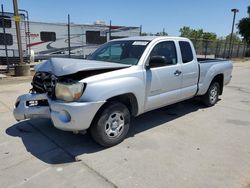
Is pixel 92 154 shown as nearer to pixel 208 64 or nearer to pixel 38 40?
pixel 208 64

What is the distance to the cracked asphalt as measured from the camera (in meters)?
2.99

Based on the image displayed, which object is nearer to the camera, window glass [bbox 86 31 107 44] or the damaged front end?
the damaged front end

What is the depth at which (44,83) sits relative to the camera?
4066 mm

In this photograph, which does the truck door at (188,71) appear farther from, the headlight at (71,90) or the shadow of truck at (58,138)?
the headlight at (71,90)

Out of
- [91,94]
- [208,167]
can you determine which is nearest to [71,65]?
[91,94]

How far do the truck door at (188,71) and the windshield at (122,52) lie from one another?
3.72ft

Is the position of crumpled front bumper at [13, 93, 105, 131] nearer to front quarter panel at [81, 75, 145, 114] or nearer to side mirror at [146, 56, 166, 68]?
front quarter panel at [81, 75, 145, 114]

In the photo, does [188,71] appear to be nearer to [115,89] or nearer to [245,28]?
[115,89]

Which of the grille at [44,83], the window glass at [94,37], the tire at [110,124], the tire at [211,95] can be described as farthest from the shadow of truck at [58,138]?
the window glass at [94,37]

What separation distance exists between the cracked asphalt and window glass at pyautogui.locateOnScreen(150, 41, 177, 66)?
1323 mm

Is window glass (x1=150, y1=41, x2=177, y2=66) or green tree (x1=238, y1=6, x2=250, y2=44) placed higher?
green tree (x1=238, y1=6, x2=250, y2=44)

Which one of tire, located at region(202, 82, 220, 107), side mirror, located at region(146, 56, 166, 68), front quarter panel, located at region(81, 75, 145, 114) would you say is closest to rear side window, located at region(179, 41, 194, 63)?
side mirror, located at region(146, 56, 166, 68)

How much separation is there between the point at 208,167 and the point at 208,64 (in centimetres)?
331

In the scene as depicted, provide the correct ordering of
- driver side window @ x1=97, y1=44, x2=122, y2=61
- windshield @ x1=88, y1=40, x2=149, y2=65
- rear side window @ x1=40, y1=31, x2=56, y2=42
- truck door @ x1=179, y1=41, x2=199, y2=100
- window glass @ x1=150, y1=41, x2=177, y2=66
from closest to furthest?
windshield @ x1=88, y1=40, x2=149, y2=65 < window glass @ x1=150, y1=41, x2=177, y2=66 < driver side window @ x1=97, y1=44, x2=122, y2=61 < truck door @ x1=179, y1=41, x2=199, y2=100 < rear side window @ x1=40, y1=31, x2=56, y2=42
